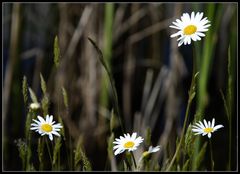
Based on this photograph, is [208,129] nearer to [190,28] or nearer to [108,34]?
[190,28]

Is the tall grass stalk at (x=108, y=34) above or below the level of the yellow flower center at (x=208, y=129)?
above

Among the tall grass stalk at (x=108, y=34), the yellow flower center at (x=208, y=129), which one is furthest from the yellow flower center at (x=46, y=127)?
the tall grass stalk at (x=108, y=34)

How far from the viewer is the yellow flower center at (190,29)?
78 centimetres

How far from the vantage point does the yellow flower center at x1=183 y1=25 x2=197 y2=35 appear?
779mm

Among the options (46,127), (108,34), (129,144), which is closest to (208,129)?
(129,144)

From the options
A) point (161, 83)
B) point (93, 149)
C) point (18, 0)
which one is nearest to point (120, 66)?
point (161, 83)

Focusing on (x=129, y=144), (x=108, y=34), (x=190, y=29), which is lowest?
(x=129, y=144)

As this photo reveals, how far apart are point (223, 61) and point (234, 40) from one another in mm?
399

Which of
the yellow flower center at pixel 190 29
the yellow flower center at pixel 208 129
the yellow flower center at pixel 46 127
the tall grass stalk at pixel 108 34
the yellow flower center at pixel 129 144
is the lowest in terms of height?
the yellow flower center at pixel 129 144

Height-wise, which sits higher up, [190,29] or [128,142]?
[190,29]

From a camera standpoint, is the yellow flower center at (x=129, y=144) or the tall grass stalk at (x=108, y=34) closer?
the yellow flower center at (x=129, y=144)

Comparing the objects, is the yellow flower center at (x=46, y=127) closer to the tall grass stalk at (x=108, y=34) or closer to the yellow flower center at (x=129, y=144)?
the yellow flower center at (x=129, y=144)

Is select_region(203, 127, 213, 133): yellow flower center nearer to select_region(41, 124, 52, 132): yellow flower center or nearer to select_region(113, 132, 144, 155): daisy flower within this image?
select_region(113, 132, 144, 155): daisy flower

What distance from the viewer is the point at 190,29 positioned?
785 mm
